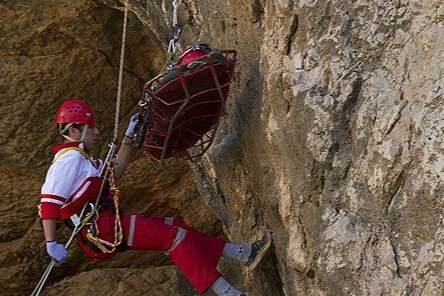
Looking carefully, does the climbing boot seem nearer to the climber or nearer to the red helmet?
the climber

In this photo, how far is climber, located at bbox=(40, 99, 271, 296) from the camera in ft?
15.7

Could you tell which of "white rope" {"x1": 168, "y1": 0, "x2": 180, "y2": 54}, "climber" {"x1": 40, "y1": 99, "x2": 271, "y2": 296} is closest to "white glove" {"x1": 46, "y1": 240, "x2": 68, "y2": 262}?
"climber" {"x1": 40, "y1": 99, "x2": 271, "y2": 296}

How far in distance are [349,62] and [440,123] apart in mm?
686

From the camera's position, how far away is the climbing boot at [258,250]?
4886mm

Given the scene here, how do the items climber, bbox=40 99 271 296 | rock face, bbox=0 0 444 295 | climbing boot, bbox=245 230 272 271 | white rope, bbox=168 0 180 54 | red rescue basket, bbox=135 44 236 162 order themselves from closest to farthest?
rock face, bbox=0 0 444 295 → red rescue basket, bbox=135 44 236 162 → climber, bbox=40 99 271 296 → climbing boot, bbox=245 230 272 271 → white rope, bbox=168 0 180 54

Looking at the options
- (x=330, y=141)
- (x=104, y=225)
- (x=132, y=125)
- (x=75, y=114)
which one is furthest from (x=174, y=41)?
(x=330, y=141)

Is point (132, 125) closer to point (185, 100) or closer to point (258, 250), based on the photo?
point (185, 100)

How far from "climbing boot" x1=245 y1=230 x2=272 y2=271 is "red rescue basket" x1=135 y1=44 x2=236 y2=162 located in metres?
0.67

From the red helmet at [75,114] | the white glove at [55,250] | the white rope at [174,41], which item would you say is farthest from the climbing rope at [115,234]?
the white rope at [174,41]

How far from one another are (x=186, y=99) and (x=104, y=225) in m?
1.00

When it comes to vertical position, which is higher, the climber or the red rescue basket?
Answer: the red rescue basket

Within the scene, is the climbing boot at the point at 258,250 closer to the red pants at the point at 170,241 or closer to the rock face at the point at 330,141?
the rock face at the point at 330,141

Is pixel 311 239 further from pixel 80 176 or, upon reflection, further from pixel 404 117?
pixel 80 176

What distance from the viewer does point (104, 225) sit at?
486 centimetres
